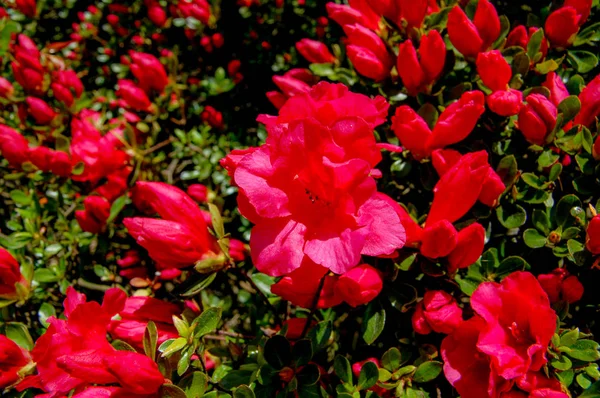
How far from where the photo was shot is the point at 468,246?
104 centimetres

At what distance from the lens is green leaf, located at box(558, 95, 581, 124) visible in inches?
46.8

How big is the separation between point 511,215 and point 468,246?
0.27m

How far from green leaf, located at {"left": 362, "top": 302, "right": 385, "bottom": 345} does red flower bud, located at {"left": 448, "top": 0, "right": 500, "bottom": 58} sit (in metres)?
0.80

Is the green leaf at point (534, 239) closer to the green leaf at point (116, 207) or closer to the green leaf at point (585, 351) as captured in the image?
the green leaf at point (585, 351)

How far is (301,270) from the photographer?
95 cm

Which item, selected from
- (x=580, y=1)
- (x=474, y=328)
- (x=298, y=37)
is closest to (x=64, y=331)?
(x=474, y=328)

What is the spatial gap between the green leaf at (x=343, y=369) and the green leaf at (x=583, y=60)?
111 cm

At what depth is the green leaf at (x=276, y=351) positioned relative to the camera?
42.7 inches

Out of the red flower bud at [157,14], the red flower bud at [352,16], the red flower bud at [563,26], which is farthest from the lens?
the red flower bud at [157,14]

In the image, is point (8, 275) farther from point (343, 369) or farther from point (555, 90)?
point (555, 90)

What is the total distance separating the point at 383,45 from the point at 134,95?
3.76ft

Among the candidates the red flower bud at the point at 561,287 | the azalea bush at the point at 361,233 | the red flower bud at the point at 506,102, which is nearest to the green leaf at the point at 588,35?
the azalea bush at the point at 361,233

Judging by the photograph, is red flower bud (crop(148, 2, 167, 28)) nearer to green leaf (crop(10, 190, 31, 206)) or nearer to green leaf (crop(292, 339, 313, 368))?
green leaf (crop(10, 190, 31, 206))

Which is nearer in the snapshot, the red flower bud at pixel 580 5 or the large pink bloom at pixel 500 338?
the large pink bloom at pixel 500 338
